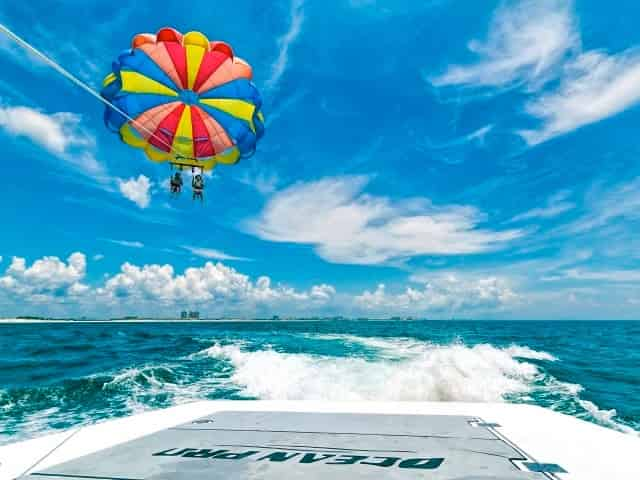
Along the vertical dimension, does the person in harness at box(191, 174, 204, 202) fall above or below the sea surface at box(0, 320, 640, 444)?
above

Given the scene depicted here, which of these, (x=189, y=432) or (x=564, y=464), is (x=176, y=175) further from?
(x=564, y=464)

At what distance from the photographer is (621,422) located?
1052cm

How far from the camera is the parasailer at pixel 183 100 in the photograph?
35.3 ft

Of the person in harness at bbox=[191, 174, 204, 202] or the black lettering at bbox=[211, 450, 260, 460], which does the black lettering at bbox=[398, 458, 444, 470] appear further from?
the person in harness at bbox=[191, 174, 204, 202]

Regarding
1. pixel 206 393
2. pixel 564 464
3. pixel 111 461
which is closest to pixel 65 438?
pixel 111 461

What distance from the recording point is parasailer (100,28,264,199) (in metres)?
10.8

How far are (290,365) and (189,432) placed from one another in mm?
15273

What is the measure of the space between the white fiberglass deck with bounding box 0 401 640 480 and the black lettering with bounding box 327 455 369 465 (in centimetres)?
1

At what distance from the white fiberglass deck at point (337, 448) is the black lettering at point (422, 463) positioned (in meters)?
0.02

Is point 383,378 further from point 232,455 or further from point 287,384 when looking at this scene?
point 232,455

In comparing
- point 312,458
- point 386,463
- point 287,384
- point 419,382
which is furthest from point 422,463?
point 287,384

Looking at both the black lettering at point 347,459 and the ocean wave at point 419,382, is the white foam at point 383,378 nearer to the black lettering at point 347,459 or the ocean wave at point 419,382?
the ocean wave at point 419,382

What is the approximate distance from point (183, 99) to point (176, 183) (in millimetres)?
2601

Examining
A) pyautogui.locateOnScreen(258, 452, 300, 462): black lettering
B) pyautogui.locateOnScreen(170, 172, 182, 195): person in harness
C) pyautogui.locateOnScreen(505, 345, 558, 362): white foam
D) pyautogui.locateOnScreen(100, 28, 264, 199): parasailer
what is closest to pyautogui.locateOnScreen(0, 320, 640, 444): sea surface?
pyautogui.locateOnScreen(505, 345, 558, 362): white foam
